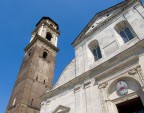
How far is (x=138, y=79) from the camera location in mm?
7566

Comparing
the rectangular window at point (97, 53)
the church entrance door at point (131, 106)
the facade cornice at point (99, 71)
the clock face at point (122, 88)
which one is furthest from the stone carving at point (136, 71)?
the rectangular window at point (97, 53)

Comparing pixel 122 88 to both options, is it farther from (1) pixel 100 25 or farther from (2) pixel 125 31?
(1) pixel 100 25

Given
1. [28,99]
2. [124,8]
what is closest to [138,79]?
[124,8]

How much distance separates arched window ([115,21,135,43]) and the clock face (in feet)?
10.4

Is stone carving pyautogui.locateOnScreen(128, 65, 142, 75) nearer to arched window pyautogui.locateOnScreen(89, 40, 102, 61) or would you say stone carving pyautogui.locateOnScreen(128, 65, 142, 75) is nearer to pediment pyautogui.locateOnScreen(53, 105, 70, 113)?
arched window pyautogui.locateOnScreen(89, 40, 102, 61)

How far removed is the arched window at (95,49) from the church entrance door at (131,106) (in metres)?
4.03

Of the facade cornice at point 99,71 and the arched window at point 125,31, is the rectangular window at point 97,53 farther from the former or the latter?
the arched window at point 125,31

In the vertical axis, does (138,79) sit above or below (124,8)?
below

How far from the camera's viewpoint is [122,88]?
318 inches

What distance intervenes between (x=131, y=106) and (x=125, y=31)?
504 centimetres

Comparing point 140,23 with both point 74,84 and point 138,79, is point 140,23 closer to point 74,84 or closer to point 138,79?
point 138,79

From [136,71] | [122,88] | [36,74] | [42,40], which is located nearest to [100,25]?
[136,71]

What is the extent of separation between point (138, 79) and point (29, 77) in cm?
1419

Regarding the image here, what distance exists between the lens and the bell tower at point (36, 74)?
1711 centimetres
